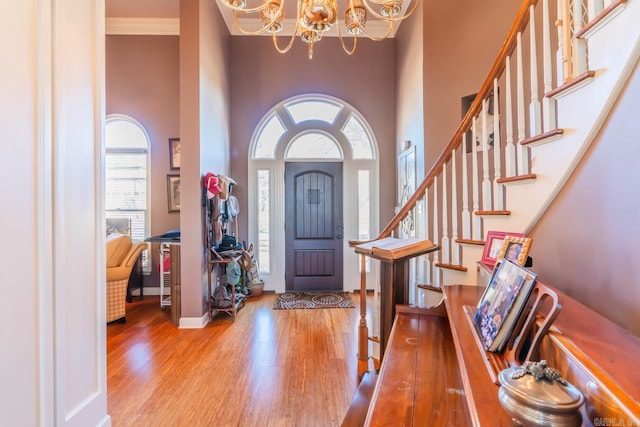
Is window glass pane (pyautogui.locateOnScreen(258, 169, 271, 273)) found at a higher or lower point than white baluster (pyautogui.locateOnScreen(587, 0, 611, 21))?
lower

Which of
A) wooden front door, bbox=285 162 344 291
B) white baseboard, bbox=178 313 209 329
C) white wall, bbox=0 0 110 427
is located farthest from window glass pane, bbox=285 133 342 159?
white wall, bbox=0 0 110 427

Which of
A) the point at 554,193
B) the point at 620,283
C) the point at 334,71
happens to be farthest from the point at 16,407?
the point at 334,71

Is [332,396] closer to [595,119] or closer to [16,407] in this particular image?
[16,407]

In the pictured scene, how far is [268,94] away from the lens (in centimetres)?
483

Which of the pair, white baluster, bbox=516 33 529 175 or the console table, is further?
white baluster, bbox=516 33 529 175

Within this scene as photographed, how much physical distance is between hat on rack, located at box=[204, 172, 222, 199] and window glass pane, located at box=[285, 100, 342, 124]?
2005 millimetres

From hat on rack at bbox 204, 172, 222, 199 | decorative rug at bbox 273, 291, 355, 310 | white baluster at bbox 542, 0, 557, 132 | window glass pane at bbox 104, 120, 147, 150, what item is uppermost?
window glass pane at bbox 104, 120, 147, 150

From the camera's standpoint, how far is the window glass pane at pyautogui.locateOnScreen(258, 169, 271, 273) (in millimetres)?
4941

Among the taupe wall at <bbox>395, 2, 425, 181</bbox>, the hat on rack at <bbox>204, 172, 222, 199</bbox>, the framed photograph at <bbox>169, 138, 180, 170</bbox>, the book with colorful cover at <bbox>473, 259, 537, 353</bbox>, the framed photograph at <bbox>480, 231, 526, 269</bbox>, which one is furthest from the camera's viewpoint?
the framed photograph at <bbox>169, 138, 180, 170</bbox>

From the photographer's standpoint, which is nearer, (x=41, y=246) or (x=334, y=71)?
(x=41, y=246)

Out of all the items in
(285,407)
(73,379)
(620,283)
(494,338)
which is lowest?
(285,407)

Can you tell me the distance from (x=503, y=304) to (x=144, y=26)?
5.64 m

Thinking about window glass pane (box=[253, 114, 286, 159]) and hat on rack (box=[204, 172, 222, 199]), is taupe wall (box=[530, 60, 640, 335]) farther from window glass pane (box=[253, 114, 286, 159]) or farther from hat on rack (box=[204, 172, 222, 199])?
window glass pane (box=[253, 114, 286, 159])

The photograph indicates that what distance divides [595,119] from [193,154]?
3.28 m
